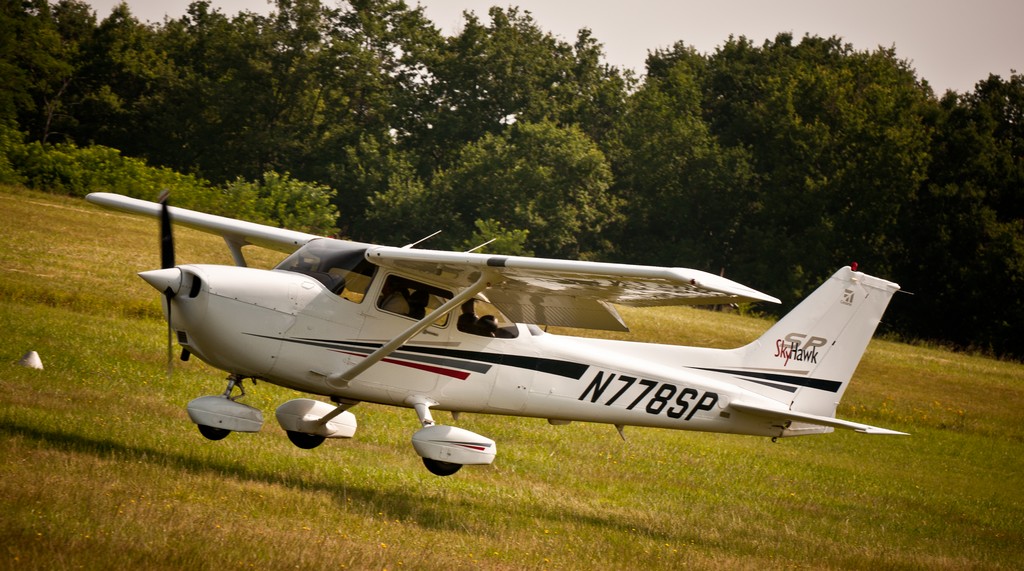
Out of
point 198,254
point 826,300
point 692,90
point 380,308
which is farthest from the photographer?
point 692,90

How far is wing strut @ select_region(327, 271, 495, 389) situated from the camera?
1083 cm

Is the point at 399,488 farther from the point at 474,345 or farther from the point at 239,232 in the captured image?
the point at 239,232

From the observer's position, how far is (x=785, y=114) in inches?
2483

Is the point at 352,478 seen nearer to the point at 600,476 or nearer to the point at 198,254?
the point at 600,476

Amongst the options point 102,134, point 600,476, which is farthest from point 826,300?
point 102,134

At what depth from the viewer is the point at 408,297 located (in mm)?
11391

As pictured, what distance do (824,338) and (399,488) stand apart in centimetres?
561

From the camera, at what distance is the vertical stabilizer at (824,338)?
43.9 ft

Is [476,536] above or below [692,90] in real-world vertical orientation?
below

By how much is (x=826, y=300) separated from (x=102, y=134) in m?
49.8

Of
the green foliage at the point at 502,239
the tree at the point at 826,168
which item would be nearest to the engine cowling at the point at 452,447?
the green foliage at the point at 502,239

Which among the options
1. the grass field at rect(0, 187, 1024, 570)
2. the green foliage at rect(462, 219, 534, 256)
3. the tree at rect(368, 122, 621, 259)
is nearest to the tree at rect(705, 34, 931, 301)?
the tree at rect(368, 122, 621, 259)

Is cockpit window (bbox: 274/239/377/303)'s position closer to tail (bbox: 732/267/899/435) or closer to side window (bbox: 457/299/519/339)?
side window (bbox: 457/299/519/339)

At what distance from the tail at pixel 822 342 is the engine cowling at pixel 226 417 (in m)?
6.02
